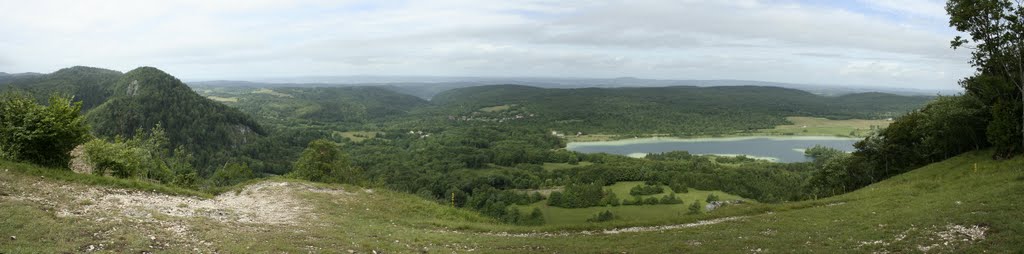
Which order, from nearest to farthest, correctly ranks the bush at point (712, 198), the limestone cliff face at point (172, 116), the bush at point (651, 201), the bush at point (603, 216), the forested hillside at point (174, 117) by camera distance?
the bush at point (603, 216)
the bush at point (712, 198)
the bush at point (651, 201)
the forested hillside at point (174, 117)
the limestone cliff face at point (172, 116)

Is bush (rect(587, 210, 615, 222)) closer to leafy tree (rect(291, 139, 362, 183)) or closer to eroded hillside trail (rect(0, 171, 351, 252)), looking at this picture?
leafy tree (rect(291, 139, 362, 183))

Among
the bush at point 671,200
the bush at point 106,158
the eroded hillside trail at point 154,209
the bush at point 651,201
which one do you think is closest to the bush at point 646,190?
the bush at point 651,201

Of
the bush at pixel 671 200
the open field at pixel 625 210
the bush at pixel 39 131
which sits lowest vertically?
the open field at pixel 625 210

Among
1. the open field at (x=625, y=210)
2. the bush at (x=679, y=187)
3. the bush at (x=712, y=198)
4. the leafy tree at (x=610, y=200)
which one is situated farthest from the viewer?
the bush at (x=679, y=187)

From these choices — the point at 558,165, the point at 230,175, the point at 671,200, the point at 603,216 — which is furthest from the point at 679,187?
the point at 230,175

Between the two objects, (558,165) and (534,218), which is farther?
(558,165)

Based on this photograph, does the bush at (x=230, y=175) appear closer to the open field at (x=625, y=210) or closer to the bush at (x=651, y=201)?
the open field at (x=625, y=210)

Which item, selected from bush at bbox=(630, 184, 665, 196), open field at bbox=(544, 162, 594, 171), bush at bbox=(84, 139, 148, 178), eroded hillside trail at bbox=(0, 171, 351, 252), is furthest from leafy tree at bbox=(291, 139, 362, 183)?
open field at bbox=(544, 162, 594, 171)

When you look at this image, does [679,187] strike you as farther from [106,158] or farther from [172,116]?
[172,116]
